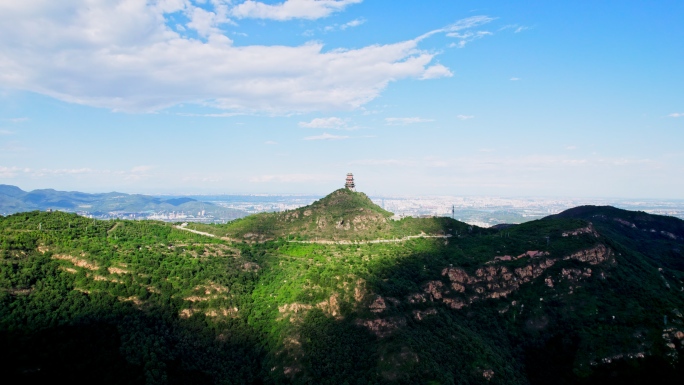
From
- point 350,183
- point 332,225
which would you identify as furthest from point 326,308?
point 350,183

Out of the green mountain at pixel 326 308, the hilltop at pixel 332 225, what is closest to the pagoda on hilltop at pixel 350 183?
the hilltop at pixel 332 225

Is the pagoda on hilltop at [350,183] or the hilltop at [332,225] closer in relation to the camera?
the hilltop at [332,225]

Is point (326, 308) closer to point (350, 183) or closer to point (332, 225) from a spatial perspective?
point (332, 225)

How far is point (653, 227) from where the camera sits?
192m

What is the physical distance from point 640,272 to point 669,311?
81.9ft

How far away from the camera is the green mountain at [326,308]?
259 feet

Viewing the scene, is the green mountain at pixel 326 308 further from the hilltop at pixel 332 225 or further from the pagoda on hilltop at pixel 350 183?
the pagoda on hilltop at pixel 350 183

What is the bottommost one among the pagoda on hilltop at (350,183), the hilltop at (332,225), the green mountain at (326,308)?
the green mountain at (326,308)

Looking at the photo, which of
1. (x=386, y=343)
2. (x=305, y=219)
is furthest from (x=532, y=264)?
(x=305, y=219)

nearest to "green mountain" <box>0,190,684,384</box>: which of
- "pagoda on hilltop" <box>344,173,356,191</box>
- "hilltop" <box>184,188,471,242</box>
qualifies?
"hilltop" <box>184,188,471,242</box>

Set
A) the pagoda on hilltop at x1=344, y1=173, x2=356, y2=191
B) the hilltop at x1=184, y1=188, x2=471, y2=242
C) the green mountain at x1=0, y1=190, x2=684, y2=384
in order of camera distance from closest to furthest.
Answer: the green mountain at x1=0, y1=190, x2=684, y2=384 → the hilltop at x1=184, y1=188, x2=471, y2=242 → the pagoda on hilltop at x1=344, y1=173, x2=356, y2=191

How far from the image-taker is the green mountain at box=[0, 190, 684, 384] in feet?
259

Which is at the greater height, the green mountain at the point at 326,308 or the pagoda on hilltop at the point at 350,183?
the pagoda on hilltop at the point at 350,183

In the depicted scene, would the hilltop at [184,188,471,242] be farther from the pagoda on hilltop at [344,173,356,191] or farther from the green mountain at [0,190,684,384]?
the pagoda on hilltop at [344,173,356,191]
